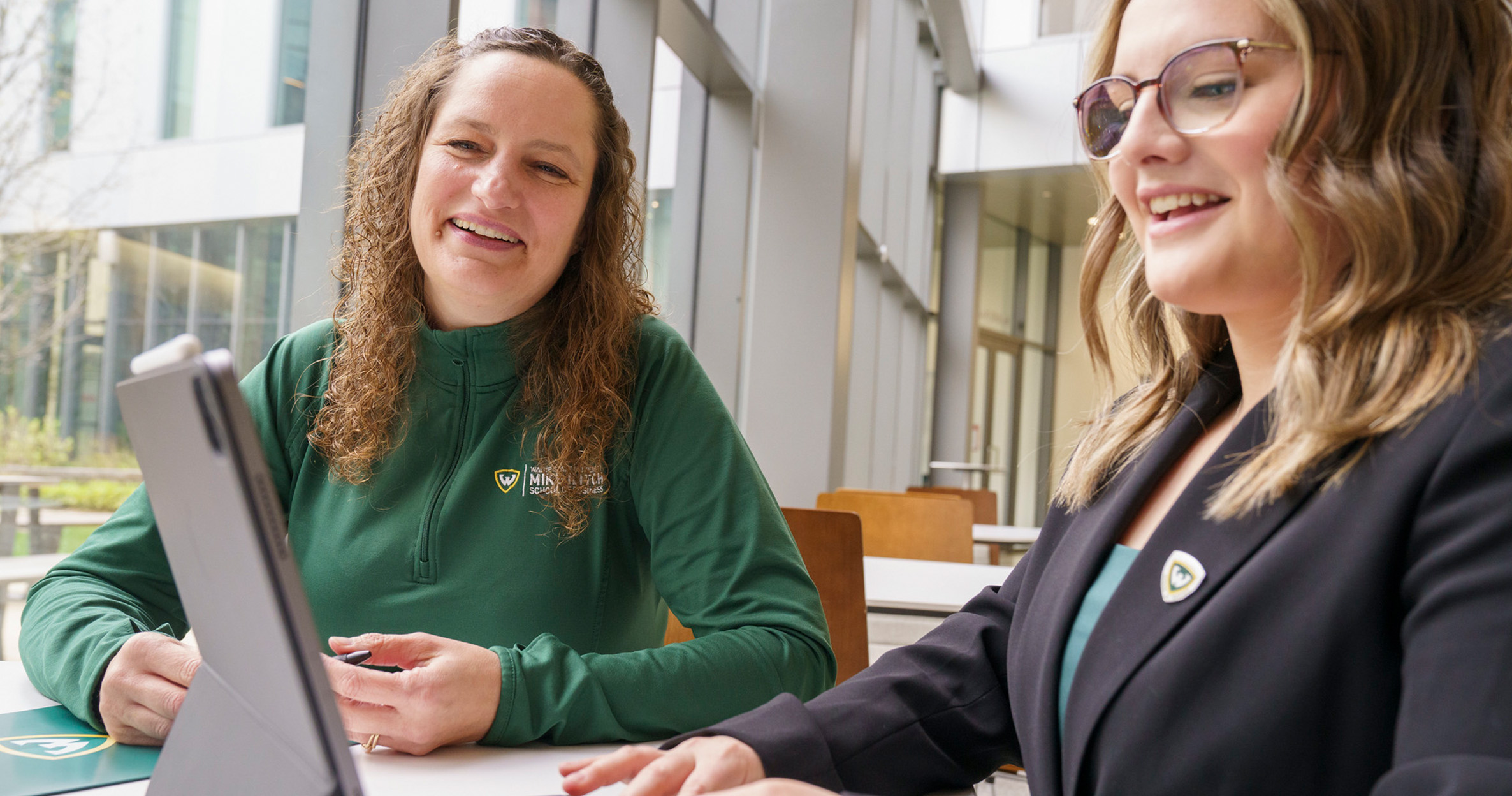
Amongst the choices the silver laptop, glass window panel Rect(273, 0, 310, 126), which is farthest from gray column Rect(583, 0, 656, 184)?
the silver laptop

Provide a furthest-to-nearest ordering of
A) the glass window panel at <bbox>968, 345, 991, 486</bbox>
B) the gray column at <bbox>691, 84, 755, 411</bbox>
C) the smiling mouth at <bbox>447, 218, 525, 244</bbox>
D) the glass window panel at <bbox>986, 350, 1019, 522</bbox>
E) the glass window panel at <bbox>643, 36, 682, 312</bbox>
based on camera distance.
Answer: the glass window panel at <bbox>986, 350, 1019, 522</bbox> → the glass window panel at <bbox>968, 345, 991, 486</bbox> → the gray column at <bbox>691, 84, 755, 411</bbox> → the glass window panel at <bbox>643, 36, 682, 312</bbox> → the smiling mouth at <bbox>447, 218, 525, 244</bbox>

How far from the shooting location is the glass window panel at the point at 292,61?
2.16 meters

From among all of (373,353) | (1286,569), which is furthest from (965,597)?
(1286,569)

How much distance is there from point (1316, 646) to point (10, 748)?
1.08 m

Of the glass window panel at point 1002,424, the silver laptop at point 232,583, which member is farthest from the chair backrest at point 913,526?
the glass window panel at point 1002,424

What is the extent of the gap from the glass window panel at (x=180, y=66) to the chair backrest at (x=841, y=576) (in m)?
1.39

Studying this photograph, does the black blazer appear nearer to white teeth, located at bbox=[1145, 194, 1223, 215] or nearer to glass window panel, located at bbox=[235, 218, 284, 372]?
white teeth, located at bbox=[1145, 194, 1223, 215]

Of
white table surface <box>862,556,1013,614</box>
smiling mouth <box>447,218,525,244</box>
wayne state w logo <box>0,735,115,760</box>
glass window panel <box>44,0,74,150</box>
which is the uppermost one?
glass window panel <box>44,0,74,150</box>

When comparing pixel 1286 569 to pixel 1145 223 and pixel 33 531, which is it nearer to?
pixel 1145 223

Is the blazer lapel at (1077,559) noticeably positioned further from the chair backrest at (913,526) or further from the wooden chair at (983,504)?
the wooden chair at (983,504)

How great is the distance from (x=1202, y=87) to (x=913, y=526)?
2.95 metres

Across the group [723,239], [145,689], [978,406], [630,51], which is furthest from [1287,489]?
[978,406]

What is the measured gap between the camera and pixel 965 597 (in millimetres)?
2354

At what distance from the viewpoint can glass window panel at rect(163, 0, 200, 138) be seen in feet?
6.42
